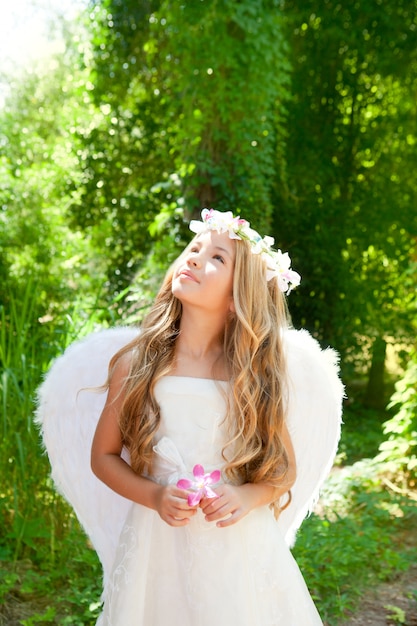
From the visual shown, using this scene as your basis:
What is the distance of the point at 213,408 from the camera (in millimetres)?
1748

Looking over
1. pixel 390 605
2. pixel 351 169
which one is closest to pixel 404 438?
Result: pixel 390 605

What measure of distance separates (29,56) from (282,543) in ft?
40.8

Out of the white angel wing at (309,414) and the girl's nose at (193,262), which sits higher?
the girl's nose at (193,262)

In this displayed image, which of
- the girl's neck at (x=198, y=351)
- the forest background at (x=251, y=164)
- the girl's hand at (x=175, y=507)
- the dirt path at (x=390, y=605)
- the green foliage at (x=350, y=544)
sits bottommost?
the dirt path at (x=390, y=605)

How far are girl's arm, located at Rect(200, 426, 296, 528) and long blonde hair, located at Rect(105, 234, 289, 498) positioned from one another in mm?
25

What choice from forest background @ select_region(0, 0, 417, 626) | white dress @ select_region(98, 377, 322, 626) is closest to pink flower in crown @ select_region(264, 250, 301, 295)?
white dress @ select_region(98, 377, 322, 626)

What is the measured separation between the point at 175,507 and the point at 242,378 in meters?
0.36

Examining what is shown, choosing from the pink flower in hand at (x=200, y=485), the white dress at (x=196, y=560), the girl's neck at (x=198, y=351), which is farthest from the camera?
the girl's neck at (x=198, y=351)

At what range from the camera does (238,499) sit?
5.27 feet

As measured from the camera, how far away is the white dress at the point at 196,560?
1656mm

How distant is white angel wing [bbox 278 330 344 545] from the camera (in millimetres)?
1988

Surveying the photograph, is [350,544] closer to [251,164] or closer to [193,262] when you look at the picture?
[193,262]

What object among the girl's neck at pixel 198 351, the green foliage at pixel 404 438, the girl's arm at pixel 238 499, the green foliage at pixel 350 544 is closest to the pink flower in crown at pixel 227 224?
the girl's neck at pixel 198 351

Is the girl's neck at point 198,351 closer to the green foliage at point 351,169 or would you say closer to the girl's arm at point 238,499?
the girl's arm at point 238,499
